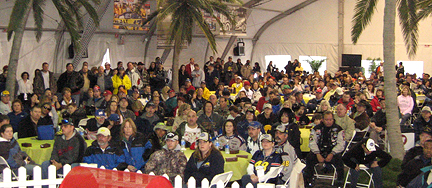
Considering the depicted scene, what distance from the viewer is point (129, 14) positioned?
68.5ft

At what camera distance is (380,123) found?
1100 centimetres

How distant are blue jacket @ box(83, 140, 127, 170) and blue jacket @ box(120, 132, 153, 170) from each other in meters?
0.14

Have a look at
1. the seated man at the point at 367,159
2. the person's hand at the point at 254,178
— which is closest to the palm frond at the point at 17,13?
the person's hand at the point at 254,178

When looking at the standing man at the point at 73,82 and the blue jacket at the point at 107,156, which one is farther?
the standing man at the point at 73,82

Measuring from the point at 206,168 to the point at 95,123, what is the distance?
3382 mm

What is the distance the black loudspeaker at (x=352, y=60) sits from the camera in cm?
2875

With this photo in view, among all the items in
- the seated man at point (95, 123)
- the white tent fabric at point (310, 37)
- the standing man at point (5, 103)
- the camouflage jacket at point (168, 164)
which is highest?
the white tent fabric at point (310, 37)

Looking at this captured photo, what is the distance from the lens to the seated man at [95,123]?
8.88m

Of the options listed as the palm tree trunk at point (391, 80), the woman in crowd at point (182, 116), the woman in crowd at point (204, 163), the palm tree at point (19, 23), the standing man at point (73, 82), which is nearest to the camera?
the woman in crowd at point (204, 163)

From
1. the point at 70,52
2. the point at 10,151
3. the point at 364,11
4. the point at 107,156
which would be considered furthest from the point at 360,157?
the point at 70,52

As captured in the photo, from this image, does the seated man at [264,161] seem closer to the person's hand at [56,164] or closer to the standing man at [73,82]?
the person's hand at [56,164]

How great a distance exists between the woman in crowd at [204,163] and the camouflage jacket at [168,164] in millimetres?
123

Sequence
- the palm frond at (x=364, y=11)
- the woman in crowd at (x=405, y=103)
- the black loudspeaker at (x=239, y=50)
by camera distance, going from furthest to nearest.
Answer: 1. the black loudspeaker at (x=239, y=50)
2. the woman in crowd at (x=405, y=103)
3. the palm frond at (x=364, y=11)

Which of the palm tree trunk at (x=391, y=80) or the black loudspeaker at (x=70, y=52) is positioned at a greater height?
the black loudspeaker at (x=70, y=52)
